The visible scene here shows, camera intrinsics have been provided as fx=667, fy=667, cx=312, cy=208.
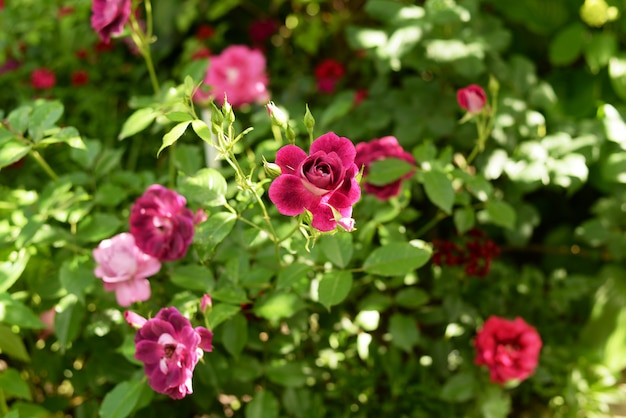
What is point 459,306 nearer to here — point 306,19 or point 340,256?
point 340,256

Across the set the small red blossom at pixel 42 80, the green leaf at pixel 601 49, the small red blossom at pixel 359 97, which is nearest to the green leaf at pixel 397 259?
the small red blossom at pixel 359 97

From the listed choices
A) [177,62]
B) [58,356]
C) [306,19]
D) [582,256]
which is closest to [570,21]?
[582,256]

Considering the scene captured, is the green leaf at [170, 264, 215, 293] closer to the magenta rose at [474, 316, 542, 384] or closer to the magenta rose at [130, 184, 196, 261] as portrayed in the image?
the magenta rose at [130, 184, 196, 261]

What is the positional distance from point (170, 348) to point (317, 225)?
26 centimetres

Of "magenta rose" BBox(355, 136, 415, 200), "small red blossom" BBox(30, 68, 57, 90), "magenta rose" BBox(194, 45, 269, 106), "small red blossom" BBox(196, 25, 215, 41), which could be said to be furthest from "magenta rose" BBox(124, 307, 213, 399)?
"small red blossom" BBox(196, 25, 215, 41)

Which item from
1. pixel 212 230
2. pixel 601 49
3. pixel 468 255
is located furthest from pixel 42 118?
pixel 601 49

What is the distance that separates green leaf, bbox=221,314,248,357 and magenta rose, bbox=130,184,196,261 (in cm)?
15

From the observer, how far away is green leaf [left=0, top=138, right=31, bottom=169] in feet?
3.11

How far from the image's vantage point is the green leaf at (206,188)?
2.89ft

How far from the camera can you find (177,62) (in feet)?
7.11

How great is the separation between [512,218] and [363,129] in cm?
47

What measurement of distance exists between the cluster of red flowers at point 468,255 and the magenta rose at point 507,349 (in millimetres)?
130

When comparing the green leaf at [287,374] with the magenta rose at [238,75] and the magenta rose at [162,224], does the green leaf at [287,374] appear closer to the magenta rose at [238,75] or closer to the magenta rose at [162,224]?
the magenta rose at [162,224]

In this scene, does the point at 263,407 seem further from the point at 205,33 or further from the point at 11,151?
the point at 205,33
